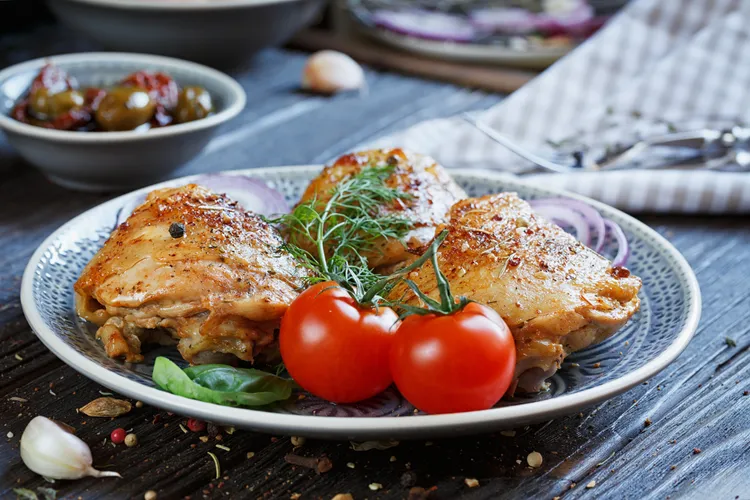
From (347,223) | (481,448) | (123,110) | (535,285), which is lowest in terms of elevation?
(481,448)

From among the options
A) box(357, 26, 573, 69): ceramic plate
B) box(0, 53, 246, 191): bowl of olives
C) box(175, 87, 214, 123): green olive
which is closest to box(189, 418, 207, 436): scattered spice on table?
box(0, 53, 246, 191): bowl of olives

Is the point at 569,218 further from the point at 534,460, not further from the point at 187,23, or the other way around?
the point at 187,23

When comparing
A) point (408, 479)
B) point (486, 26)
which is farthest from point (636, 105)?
point (408, 479)

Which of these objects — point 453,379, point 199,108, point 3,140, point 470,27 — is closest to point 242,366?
point 453,379

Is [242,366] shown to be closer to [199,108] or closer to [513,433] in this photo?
[513,433]

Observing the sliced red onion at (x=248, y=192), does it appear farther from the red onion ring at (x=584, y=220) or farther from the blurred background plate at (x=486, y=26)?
the blurred background plate at (x=486, y=26)

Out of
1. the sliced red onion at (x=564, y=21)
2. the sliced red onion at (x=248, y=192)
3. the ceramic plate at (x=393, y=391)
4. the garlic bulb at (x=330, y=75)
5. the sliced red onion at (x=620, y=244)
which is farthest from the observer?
the sliced red onion at (x=564, y=21)

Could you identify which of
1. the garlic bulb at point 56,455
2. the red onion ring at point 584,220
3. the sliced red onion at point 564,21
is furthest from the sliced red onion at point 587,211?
the sliced red onion at point 564,21
